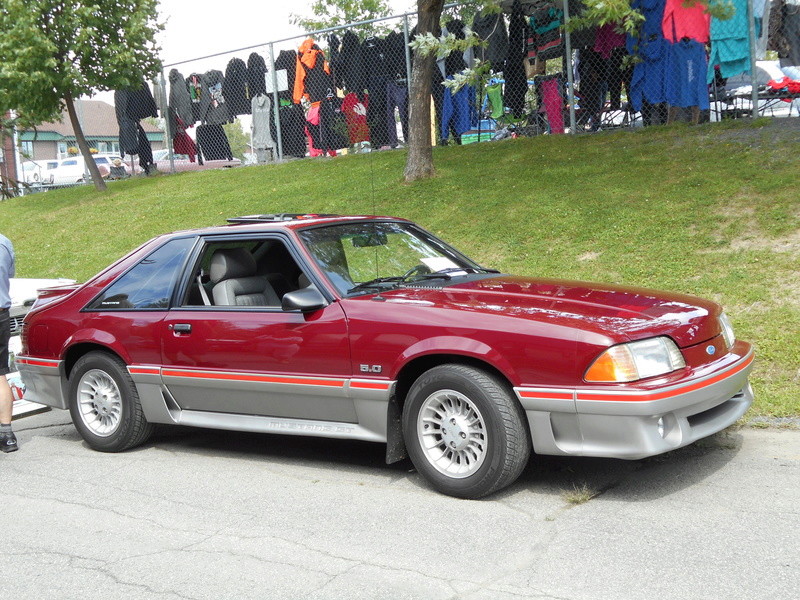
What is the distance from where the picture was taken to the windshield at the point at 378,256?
557 cm

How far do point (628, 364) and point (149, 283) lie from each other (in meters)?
3.47

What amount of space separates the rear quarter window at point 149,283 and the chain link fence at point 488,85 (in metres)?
5.58

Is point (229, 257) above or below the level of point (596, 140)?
below

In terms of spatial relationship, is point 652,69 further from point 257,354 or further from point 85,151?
point 85,151

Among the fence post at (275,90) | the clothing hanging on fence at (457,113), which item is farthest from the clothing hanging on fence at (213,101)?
the clothing hanging on fence at (457,113)

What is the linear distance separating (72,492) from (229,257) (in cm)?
181

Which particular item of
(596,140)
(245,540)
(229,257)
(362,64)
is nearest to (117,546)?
(245,540)

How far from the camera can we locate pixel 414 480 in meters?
5.28

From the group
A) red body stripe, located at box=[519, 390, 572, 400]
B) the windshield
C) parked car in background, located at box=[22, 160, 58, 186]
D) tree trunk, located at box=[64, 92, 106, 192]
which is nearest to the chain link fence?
tree trunk, located at box=[64, 92, 106, 192]

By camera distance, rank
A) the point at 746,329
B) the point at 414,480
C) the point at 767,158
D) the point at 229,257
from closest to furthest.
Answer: the point at 414,480
the point at 229,257
the point at 746,329
the point at 767,158

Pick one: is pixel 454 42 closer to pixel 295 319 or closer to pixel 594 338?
pixel 295 319

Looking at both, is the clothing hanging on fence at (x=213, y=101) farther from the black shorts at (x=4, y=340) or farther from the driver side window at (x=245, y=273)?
the driver side window at (x=245, y=273)

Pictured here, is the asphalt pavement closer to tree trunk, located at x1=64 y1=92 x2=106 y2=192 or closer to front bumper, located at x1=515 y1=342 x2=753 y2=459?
front bumper, located at x1=515 y1=342 x2=753 y2=459

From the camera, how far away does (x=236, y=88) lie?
18250mm
